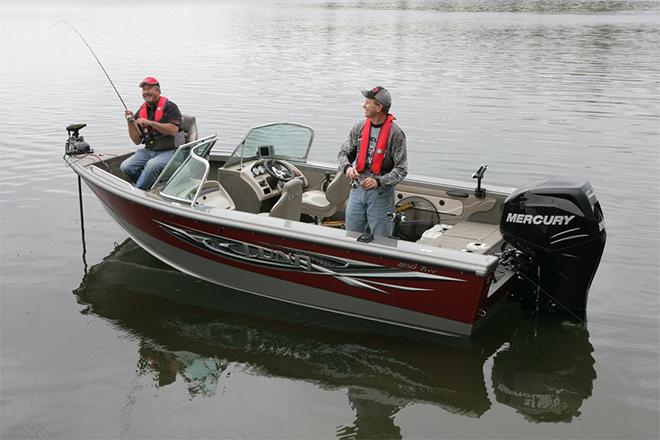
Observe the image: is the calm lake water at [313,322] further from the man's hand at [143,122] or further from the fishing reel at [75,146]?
the man's hand at [143,122]

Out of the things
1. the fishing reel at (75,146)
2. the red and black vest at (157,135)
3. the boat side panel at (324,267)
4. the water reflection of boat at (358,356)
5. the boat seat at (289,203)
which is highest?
the red and black vest at (157,135)

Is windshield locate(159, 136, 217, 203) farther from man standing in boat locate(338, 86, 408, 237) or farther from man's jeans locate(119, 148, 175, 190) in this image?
man standing in boat locate(338, 86, 408, 237)

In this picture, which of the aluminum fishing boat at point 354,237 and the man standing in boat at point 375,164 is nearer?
the aluminum fishing boat at point 354,237

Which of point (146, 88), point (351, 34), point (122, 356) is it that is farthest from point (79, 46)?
point (122, 356)

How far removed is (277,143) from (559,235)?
3294mm

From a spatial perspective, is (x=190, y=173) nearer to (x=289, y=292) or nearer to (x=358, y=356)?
(x=289, y=292)

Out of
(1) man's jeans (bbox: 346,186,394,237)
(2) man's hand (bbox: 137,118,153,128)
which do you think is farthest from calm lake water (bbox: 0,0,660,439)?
(2) man's hand (bbox: 137,118,153,128)

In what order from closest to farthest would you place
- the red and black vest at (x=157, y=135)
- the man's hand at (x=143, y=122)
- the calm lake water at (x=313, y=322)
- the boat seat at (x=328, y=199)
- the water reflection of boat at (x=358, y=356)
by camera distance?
the calm lake water at (x=313, y=322)
the water reflection of boat at (x=358, y=356)
the boat seat at (x=328, y=199)
the man's hand at (x=143, y=122)
the red and black vest at (x=157, y=135)

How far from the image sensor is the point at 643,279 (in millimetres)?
6840

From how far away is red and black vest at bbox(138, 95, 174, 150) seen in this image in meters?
7.26

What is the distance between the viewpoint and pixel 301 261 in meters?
5.68

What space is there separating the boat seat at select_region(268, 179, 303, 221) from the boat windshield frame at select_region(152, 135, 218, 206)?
27.1 inches

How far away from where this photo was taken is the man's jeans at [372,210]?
568 centimetres

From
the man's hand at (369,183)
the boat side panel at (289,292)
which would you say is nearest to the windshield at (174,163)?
the boat side panel at (289,292)
